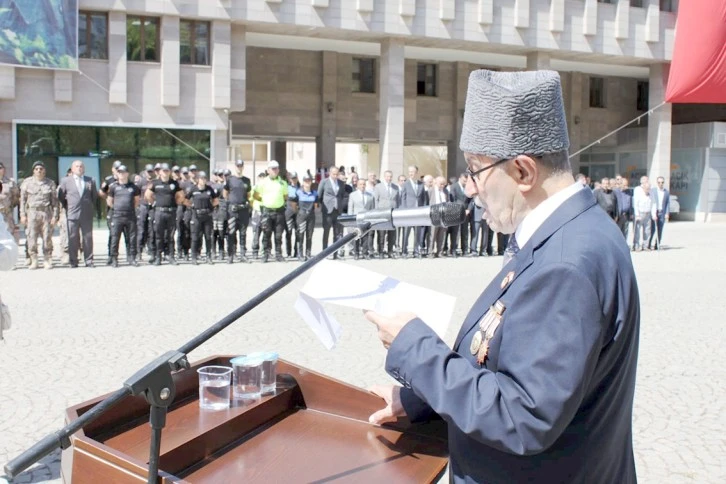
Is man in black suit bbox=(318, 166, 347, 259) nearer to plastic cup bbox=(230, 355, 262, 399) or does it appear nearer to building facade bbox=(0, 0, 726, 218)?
building facade bbox=(0, 0, 726, 218)

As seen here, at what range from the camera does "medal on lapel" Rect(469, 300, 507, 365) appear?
171 cm

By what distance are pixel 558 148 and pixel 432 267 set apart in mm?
13481

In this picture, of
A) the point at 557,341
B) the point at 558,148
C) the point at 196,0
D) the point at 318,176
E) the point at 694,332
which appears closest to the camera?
the point at 557,341

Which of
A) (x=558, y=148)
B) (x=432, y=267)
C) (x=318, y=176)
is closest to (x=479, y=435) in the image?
(x=558, y=148)

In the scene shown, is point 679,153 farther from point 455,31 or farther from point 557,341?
point 557,341

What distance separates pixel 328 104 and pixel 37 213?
66.4ft

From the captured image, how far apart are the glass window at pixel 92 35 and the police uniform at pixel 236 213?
36.5 ft

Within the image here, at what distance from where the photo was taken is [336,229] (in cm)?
1783

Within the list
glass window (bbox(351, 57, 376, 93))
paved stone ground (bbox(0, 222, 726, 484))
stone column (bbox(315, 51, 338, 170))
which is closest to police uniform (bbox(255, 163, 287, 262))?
paved stone ground (bbox(0, 222, 726, 484))

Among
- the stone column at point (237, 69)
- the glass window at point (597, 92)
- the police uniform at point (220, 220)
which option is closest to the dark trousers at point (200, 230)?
the police uniform at point (220, 220)

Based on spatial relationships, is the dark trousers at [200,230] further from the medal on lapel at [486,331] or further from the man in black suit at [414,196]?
the medal on lapel at [486,331]

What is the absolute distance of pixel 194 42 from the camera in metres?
26.1

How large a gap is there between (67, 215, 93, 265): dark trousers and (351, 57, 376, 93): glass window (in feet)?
68.3

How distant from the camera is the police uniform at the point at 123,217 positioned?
1491cm
